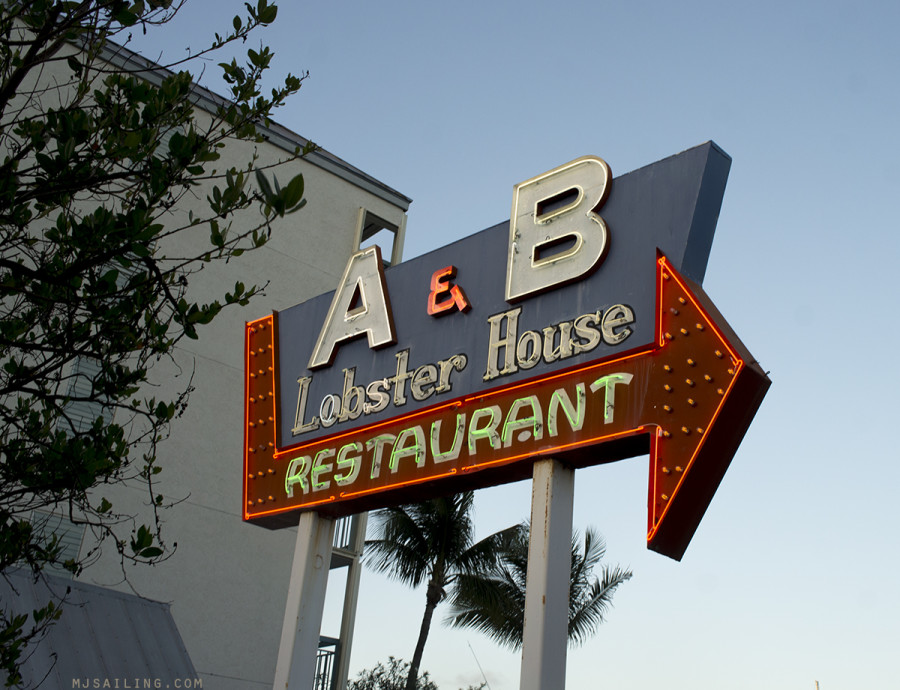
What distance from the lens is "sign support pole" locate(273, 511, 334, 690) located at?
32.2 feet

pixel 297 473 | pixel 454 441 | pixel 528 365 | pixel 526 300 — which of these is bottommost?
pixel 454 441

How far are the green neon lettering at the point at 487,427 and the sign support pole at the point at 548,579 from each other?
1.76 feet

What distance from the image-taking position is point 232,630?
65.0ft

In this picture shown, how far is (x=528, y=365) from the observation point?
8.79m

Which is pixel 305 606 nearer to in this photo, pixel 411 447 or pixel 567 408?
pixel 411 447

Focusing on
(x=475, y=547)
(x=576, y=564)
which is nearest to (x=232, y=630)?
(x=475, y=547)

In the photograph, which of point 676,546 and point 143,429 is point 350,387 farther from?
point 143,429

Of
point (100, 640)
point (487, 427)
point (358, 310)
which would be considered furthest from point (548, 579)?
point (100, 640)

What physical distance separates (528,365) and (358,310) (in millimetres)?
2696

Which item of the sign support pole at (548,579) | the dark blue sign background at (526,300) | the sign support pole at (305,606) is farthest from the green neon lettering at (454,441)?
the sign support pole at (305,606)

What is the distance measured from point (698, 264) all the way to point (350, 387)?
13.1ft

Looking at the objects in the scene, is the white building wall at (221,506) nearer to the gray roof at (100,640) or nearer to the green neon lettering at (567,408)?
the gray roof at (100,640)

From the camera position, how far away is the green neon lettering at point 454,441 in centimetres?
903

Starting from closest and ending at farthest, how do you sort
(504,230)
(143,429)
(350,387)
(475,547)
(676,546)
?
(676,546) → (504,230) → (350,387) → (143,429) → (475,547)
